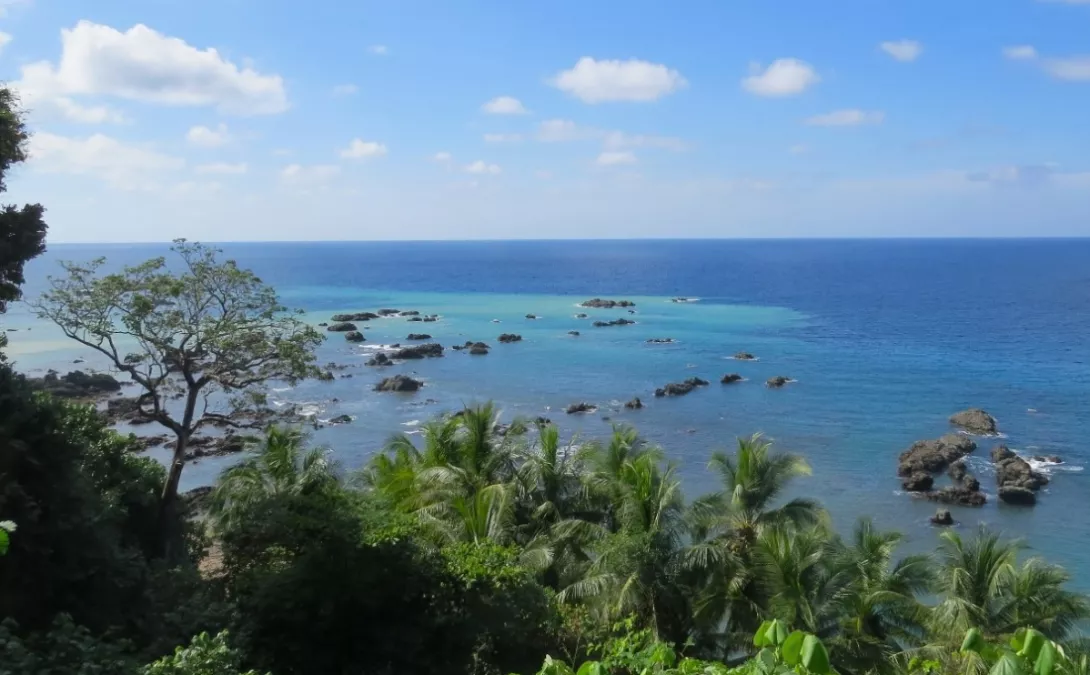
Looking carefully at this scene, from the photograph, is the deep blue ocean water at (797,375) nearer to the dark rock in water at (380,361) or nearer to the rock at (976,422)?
the rock at (976,422)

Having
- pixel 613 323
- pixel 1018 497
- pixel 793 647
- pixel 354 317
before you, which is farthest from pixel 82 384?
pixel 793 647

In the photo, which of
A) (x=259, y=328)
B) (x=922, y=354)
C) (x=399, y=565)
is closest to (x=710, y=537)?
(x=399, y=565)


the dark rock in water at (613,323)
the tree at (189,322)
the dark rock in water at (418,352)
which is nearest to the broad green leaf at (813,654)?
the tree at (189,322)

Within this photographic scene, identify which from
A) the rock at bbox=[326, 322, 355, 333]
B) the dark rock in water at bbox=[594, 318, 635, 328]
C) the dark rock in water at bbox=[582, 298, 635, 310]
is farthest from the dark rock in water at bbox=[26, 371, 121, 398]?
the dark rock in water at bbox=[582, 298, 635, 310]

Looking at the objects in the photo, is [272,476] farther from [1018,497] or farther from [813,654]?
[1018,497]

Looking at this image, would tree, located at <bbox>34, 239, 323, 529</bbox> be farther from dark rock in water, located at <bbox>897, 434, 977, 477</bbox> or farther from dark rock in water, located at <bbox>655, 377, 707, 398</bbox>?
dark rock in water, located at <bbox>655, 377, 707, 398</bbox>

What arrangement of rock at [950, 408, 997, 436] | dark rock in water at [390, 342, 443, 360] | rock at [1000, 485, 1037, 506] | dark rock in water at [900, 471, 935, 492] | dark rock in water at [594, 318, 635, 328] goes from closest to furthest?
rock at [1000, 485, 1037, 506], dark rock in water at [900, 471, 935, 492], rock at [950, 408, 997, 436], dark rock in water at [390, 342, 443, 360], dark rock in water at [594, 318, 635, 328]
